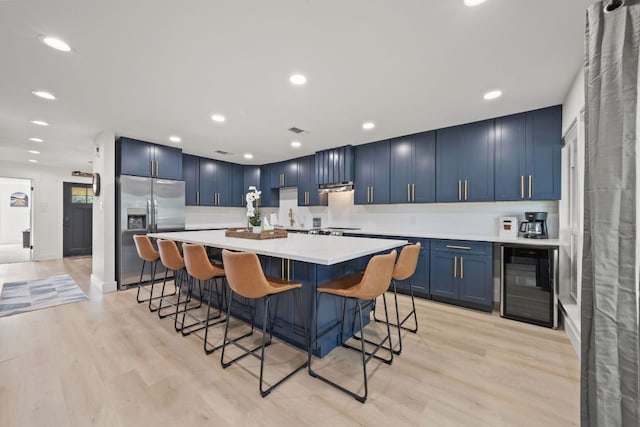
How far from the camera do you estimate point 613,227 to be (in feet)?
3.17

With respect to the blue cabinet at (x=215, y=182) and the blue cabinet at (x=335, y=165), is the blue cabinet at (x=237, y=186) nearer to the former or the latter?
the blue cabinet at (x=215, y=182)

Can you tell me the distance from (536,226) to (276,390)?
11.1 ft

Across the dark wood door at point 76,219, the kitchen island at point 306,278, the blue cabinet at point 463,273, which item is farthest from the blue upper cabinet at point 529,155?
the dark wood door at point 76,219

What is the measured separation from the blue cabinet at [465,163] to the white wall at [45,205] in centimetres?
938

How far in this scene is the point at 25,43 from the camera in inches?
75.1

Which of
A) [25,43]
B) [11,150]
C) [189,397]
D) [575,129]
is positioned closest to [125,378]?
[189,397]

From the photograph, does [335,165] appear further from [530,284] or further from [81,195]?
[81,195]

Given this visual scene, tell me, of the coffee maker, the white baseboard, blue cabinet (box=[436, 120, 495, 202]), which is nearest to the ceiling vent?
blue cabinet (box=[436, 120, 495, 202])

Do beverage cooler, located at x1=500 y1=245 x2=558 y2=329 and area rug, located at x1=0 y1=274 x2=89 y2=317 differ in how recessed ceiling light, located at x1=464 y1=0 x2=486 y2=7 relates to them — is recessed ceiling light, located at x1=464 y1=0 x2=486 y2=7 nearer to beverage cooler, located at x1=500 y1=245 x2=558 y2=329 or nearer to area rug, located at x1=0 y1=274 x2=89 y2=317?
Answer: beverage cooler, located at x1=500 y1=245 x2=558 y2=329

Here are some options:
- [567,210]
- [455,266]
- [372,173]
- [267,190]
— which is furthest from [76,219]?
[567,210]

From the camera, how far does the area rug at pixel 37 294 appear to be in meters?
3.40

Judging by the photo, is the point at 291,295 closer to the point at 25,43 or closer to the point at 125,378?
the point at 125,378

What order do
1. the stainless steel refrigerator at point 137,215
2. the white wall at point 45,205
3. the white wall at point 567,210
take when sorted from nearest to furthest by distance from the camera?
the white wall at point 567,210, the stainless steel refrigerator at point 137,215, the white wall at point 45,205

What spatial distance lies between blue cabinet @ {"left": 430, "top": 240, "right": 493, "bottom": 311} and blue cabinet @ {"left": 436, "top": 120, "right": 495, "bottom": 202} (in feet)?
2.33
